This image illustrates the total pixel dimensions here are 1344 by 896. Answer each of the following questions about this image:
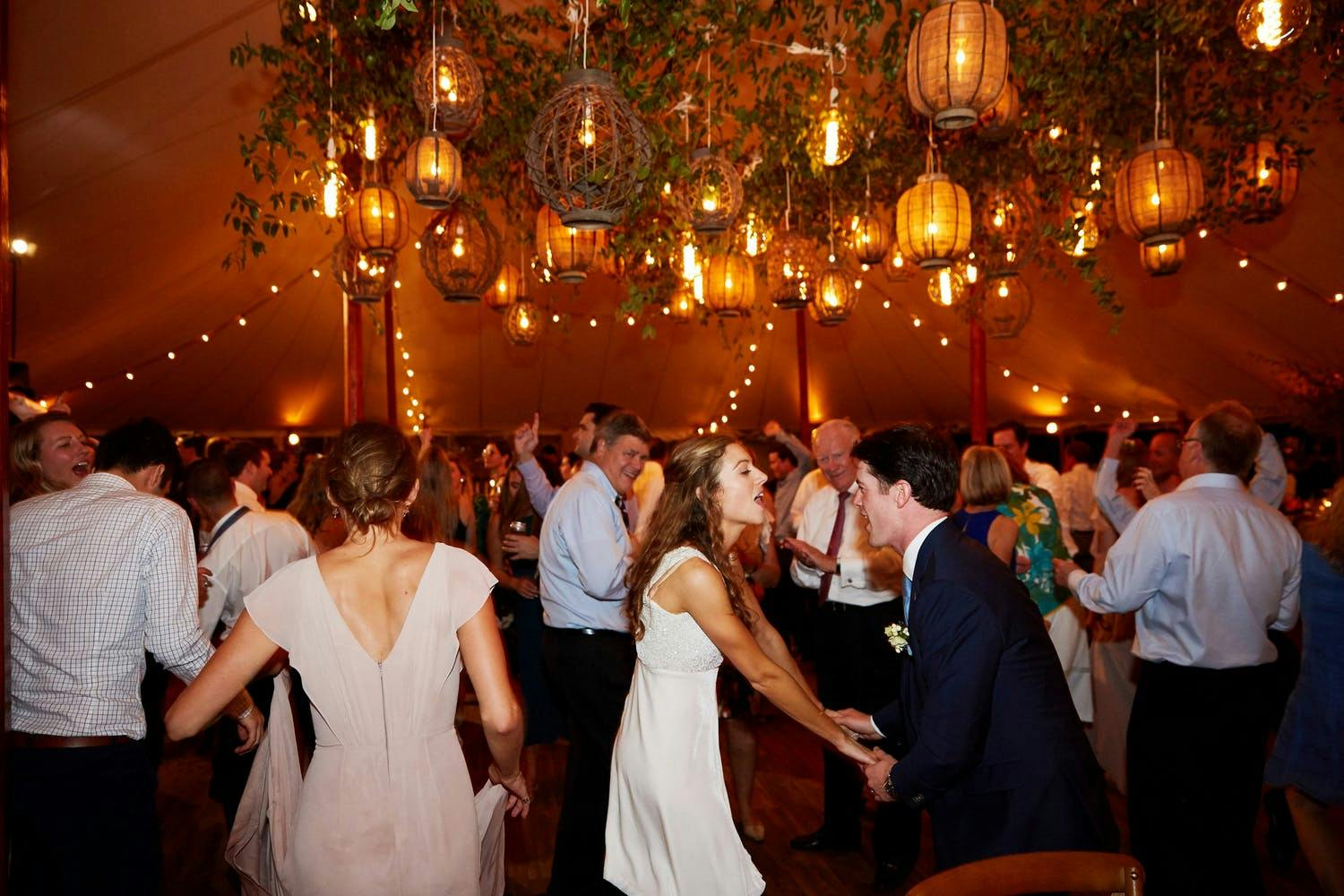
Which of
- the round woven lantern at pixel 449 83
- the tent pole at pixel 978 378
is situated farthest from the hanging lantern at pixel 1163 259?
the tent pole at pixel 978 378

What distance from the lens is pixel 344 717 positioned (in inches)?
76.7

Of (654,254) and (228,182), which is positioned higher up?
(228,182)

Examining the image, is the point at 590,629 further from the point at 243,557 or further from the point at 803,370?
the point at 803,370

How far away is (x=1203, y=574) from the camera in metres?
3.00

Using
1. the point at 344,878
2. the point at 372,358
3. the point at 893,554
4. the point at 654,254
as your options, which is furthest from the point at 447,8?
the point at 372,358

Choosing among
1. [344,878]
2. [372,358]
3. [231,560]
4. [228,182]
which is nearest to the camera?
[344,878]

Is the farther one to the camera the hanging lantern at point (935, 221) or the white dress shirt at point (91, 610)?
the hanging lantern at point (935, 221)

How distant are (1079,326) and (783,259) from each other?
781 cm

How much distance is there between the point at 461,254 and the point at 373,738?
2774 millimetres

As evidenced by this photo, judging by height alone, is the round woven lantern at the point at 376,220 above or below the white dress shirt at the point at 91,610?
above

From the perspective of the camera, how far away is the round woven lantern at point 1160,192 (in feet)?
12.5

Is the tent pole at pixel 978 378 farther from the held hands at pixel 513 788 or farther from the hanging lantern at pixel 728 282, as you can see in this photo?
the held hands at pixel 513 788

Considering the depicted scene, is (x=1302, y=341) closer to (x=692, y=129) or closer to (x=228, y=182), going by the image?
(x=692, y=129)

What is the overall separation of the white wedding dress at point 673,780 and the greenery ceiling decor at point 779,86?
1.96m
